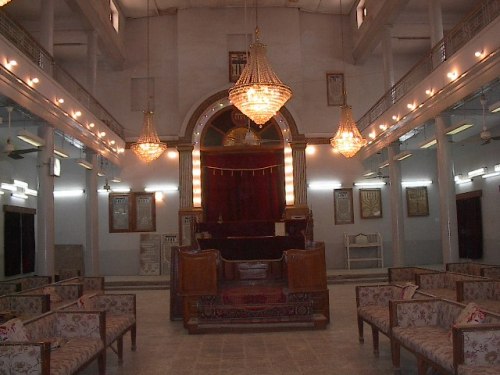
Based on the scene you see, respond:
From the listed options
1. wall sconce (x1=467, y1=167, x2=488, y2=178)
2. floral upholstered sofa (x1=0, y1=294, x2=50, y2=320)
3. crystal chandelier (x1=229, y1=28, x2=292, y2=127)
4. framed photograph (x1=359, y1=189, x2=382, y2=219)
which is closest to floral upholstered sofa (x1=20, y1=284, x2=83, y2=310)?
floral upholstered sofa (x1=0, y1=294, x2=50, y2=320)

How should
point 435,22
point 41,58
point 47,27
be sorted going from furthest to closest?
point 435,22 < point 47,27 < point 41,58

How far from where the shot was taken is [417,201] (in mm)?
18156

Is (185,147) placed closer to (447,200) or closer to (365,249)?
(365,249)

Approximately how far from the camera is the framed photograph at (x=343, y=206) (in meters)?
17.6

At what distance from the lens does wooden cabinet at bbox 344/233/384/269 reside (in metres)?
17.2

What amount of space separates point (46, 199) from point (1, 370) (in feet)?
22.7

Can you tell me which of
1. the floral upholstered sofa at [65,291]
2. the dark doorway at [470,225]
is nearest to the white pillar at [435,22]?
the dark doorway at [470,225]

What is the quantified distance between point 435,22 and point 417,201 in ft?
24.8

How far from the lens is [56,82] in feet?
36.2

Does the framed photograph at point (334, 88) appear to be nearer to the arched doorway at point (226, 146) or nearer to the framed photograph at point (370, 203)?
the arched doorway at point (226, 146)

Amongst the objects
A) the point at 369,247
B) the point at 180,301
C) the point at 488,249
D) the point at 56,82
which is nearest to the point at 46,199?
the point at 56,82

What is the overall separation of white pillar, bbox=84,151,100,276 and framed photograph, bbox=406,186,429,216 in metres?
10.2

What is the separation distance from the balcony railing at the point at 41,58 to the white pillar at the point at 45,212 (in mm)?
1353

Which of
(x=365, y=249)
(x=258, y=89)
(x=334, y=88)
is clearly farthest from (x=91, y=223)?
(x=334, y=88)
